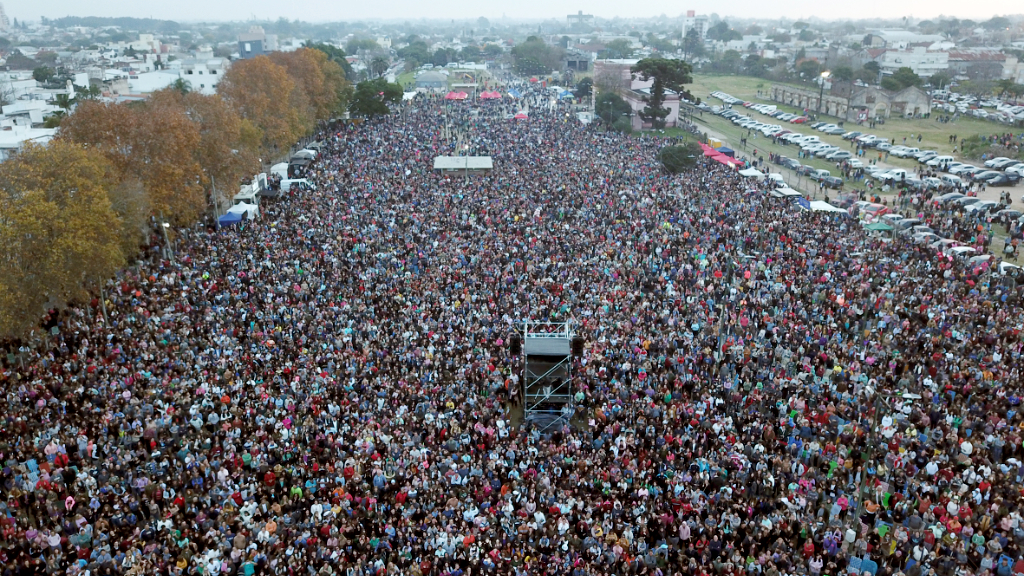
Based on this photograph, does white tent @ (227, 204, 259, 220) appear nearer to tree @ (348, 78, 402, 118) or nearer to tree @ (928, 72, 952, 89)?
tree @ (348, 78, 402, 118)

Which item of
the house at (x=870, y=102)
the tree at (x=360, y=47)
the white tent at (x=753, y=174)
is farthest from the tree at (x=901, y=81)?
the tree at (x=360, y=47)

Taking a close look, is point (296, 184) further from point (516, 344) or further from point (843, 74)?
point (843, 74)

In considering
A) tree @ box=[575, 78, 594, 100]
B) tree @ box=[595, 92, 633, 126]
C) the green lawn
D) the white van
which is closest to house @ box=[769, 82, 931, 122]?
the green lawn

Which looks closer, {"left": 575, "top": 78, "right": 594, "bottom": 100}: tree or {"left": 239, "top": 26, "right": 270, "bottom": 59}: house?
{"left": 575, "top": 78, "right": 594, "bottom": 100}: tree

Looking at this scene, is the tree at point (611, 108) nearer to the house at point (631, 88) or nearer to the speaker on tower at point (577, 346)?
the house at point (631, 88)

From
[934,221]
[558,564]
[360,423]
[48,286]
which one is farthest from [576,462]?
[934,221]

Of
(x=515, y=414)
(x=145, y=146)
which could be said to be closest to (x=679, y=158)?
(x=515, y=414)

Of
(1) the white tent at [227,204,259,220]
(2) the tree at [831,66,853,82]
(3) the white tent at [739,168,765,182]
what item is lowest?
(1) the white tent at [227,204,259,220]
